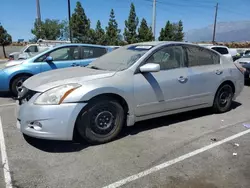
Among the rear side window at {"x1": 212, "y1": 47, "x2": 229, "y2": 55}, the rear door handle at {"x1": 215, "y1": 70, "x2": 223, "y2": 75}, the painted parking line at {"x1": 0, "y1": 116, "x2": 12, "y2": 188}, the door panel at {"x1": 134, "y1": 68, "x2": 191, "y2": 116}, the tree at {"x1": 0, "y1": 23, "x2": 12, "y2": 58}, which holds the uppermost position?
the tree at {"x1": 0, "y1": 23, "x2": 12, "y2": 58}

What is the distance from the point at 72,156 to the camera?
342 cm

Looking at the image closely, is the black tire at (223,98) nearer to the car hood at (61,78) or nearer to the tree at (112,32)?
the car hood at (61,78)

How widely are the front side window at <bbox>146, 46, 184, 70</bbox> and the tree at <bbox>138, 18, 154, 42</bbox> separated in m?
26.6

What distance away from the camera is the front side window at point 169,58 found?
435 centimetres

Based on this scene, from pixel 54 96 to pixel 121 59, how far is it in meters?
1.53

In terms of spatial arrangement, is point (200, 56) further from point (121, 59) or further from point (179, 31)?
point (179, 31)

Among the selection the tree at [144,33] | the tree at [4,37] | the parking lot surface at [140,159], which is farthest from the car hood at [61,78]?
the tree at [4,37]

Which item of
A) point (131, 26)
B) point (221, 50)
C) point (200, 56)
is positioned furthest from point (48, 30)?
point (200, 56)

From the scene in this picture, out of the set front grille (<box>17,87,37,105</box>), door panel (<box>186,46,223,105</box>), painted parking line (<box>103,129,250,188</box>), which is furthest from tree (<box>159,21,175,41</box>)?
front grille (<box>17,87,37,105</box>)

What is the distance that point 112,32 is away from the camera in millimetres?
31047

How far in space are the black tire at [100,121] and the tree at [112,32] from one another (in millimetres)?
27208

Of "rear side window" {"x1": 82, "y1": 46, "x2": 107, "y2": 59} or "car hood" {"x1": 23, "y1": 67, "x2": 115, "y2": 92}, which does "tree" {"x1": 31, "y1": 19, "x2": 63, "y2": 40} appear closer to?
"rear side window" {"x1": 82, "y1": 46, "x2": 107, "y2": 59}

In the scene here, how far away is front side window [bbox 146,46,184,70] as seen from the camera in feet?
14.3

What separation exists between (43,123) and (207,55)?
11.7 ft
